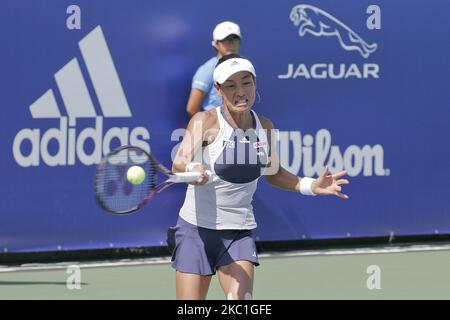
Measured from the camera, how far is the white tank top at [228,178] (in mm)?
6152

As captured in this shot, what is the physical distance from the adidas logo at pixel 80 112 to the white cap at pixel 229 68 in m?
2.94

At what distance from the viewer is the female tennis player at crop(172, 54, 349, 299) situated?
613 centimetres

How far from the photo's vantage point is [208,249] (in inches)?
245

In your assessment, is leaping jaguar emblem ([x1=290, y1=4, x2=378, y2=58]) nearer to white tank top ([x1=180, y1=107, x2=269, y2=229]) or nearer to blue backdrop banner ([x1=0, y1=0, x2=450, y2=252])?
blue backdrop banner ([x1=0, y1=0, x2=450, y2=252])

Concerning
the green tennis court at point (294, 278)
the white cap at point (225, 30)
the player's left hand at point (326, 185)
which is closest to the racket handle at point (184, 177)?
the player's left hand at point (326, 185)

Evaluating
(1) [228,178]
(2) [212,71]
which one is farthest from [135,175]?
(2) [212,71]

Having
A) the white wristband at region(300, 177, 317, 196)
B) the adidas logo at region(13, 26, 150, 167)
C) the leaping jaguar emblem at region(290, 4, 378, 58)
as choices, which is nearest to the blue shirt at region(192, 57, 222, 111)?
the adidas logo at region(13, 26, 150, 167)

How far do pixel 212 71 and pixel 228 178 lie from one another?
3.02 meters

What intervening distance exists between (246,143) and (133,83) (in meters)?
3.15
